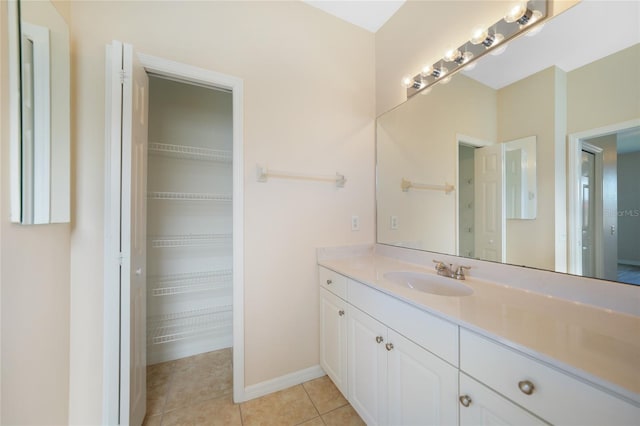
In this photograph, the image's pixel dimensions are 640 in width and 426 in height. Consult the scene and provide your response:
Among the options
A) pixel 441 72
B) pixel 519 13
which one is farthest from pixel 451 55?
pixel 519 13

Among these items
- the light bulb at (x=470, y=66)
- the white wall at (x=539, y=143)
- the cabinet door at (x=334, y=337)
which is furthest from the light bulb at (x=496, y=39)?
the cabinet door at (x=334, y=337)

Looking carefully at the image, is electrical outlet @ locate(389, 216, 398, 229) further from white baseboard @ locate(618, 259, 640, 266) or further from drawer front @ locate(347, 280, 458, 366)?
white baseboard @ locate(618, 259, 640, 266)

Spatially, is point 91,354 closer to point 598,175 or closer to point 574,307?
point 574,307

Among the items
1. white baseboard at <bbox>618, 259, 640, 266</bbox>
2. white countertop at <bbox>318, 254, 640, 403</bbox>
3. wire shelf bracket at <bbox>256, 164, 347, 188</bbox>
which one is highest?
wire shelf bracket at <bbox>256, 164, 347, 188</bbox>

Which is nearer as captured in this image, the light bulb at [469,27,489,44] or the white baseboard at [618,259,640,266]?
the white baseboard at [618,259,640,266]

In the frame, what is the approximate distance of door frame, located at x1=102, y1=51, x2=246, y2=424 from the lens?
109cm

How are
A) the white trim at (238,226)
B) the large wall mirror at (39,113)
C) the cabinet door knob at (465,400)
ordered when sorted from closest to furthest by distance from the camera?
the cabinet door knob at (465,400), the large wall mirror at (39,113), the white trim at (238,226)

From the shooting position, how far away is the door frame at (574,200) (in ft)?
3.02

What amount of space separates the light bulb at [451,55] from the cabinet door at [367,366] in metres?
1.55

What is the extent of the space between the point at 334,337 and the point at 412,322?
2.40 ft

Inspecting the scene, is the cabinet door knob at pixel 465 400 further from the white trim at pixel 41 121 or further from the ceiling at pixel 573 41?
the white trim at pixel 41 121

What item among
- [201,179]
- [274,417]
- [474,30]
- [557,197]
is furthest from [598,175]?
[201,179]

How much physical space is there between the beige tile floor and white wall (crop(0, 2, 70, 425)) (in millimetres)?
497

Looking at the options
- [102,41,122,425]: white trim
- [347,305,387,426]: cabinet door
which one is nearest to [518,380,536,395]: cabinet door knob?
[347,305,387,426]: cabinet door
